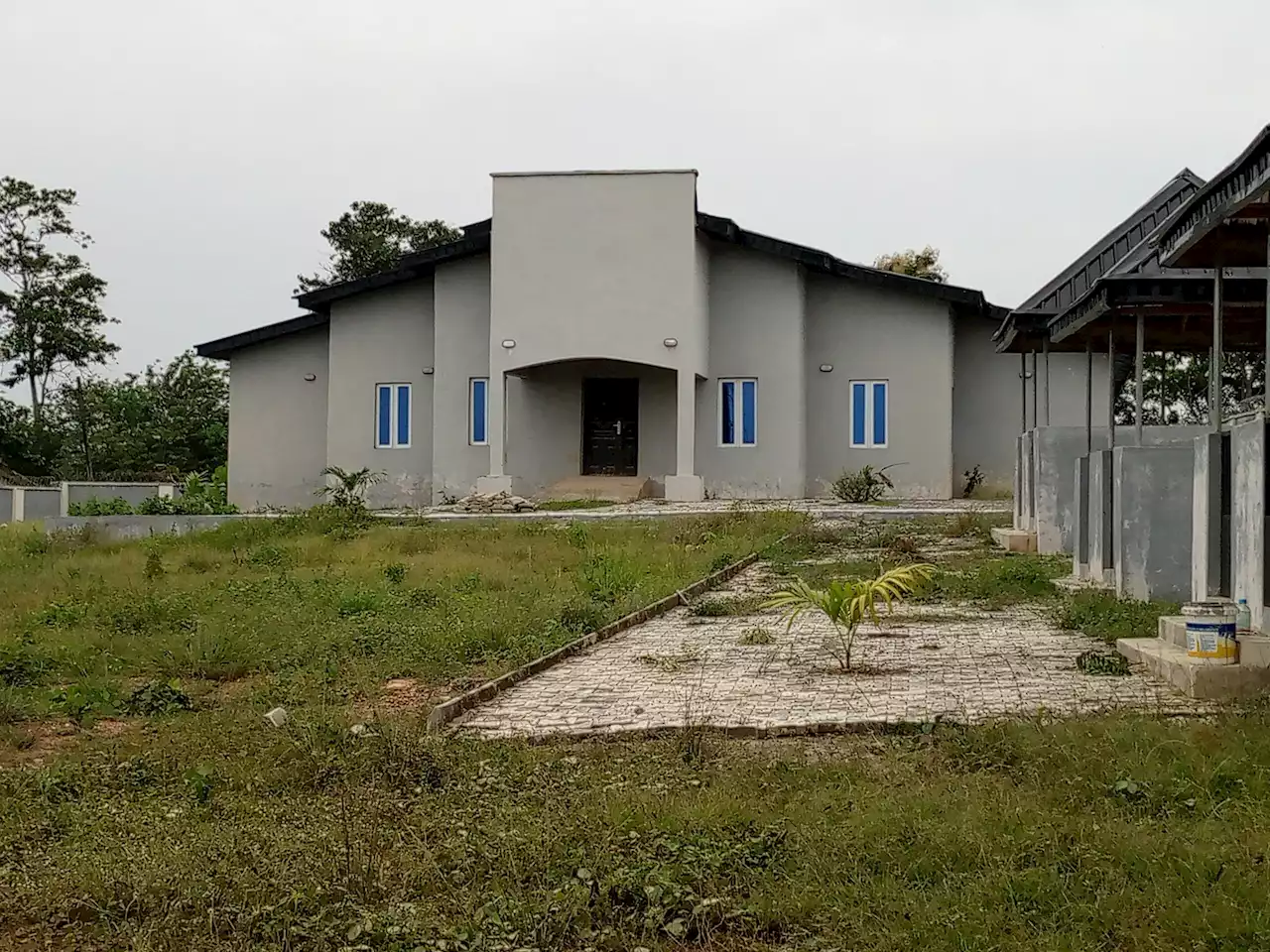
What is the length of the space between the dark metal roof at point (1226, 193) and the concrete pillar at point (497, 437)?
62.0ft

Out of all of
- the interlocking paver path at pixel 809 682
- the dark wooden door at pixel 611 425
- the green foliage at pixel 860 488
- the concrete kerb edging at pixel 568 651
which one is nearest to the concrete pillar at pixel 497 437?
the dark wooden door at pixel 611 425

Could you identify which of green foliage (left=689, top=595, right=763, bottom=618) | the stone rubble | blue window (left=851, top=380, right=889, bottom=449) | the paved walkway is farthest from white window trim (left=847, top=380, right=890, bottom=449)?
green foliage (left=689, top=595, right=763, bottom=618)

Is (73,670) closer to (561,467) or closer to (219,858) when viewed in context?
(219,858)

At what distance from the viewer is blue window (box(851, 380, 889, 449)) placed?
92.2ft

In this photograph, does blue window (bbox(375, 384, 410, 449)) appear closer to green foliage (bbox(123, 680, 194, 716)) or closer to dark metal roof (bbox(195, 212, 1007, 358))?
dark metal roof (bbox(195, 212, 1007, 358))

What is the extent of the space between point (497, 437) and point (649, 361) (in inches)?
133

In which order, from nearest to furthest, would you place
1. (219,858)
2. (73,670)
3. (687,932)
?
(687,932) → (219,858) → (73,670)

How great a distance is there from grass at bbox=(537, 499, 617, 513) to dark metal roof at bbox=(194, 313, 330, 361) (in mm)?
7492

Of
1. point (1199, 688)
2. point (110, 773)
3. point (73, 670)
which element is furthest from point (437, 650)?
point (1199, 688)

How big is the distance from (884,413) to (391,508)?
10.2 metres

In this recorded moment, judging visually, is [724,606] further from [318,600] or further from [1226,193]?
[1226,193]

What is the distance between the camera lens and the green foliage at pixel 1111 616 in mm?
10102

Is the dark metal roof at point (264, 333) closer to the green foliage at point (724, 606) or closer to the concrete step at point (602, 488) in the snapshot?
the concrete step at point (602, 488)

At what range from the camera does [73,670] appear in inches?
381
